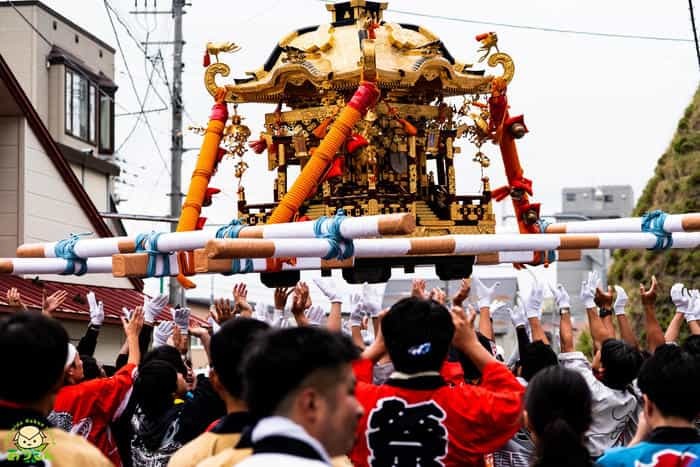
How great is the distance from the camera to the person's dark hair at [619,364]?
22.2ft

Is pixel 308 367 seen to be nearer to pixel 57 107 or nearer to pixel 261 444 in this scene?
pixel 261 444

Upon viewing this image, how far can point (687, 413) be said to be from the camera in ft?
15.6

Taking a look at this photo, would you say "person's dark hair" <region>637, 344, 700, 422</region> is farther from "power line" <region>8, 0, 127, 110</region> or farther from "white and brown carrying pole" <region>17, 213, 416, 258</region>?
"power line" <region>8, 0, 127, 110</region>

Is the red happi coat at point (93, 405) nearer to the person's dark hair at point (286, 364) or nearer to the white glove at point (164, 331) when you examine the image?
the white glove at point (164, 331)

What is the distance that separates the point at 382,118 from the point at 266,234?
6.26m

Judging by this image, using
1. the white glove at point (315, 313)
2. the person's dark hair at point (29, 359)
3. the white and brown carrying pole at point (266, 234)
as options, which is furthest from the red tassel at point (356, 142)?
the person's dark hair at point (29, 359)

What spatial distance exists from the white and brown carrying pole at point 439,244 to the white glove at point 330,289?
271 millimetres

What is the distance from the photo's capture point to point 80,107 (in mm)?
26125

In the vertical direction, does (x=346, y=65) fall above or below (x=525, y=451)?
above

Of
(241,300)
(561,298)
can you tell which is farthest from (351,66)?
(241,300)

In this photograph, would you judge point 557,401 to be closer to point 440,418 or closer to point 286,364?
point 440,418

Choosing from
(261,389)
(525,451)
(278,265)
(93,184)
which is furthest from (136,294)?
(261,389)

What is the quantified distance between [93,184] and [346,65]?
1151cm

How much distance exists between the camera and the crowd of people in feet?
11.8
